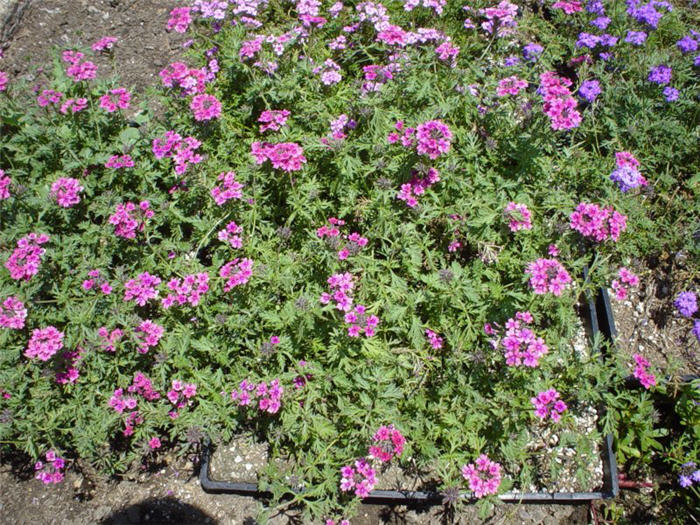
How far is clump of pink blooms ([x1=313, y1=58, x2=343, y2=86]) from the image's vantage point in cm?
365

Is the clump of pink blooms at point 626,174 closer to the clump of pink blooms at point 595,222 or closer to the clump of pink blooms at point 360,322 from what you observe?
the clump of pink blooms at point 595,222

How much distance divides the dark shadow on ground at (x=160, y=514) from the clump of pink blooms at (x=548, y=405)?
1.99 metres

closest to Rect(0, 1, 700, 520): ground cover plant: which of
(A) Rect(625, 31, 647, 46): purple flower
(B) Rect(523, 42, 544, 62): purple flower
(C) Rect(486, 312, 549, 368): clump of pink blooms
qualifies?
(C) Rect(486, 312, 549, 368): clump of pink blooms

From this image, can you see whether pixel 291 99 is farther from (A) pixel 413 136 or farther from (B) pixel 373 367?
(B) pixel 373 367

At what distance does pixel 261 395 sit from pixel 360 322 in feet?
2.18

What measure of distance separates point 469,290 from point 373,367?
27.7 inches

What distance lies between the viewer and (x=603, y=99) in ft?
13.2

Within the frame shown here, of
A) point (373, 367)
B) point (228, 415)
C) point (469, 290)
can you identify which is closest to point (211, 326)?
point (228, 415)

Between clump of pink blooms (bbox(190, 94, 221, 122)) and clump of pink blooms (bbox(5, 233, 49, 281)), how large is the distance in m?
1.27

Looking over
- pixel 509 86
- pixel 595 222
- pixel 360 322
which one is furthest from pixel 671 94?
pixel 360 322

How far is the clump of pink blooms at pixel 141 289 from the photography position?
3012 millimetres

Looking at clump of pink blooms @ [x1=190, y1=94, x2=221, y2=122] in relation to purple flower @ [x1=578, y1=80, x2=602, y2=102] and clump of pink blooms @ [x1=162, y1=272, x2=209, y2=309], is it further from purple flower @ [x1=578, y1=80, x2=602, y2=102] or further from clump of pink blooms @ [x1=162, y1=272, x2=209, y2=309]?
purple flower @ [x1=578, y1=80, x2=602, y2=102]

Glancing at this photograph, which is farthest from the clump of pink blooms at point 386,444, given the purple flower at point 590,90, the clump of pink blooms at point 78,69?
the clump of pink blooms at point 78,69

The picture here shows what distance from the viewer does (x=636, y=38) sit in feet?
13.5
